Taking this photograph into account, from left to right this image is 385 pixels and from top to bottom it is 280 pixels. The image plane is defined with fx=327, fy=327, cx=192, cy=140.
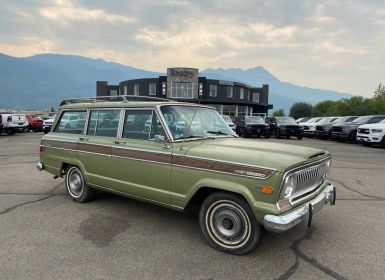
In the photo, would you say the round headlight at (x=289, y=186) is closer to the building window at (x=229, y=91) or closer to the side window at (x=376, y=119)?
the side window at (x=376, y=119)

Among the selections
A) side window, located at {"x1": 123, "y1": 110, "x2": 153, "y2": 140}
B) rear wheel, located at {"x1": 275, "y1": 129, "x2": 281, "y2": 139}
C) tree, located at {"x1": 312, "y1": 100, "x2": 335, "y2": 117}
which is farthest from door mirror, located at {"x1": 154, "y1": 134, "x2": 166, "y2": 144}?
tree, located at {"x1": 312, "y1": 100, "x2": 335, "y2": 117}

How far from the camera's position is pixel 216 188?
4121mm

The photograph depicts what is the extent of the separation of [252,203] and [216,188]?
53 cm

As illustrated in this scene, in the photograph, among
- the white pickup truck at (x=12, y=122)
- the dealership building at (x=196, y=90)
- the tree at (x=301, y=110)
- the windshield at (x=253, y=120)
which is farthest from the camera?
the tree at (x=301, y=110)

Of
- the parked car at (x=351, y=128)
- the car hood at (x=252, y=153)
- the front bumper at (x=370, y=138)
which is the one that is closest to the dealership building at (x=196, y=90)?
the parked car at (x=351, y=128)

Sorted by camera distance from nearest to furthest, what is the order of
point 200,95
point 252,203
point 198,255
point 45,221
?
1. point 252,203
2. point 198,255
3. point 45,221
4. point 200,95

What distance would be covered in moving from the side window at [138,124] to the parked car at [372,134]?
17.3 m

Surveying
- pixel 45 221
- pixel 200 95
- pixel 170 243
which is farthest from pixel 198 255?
pixel 200 95

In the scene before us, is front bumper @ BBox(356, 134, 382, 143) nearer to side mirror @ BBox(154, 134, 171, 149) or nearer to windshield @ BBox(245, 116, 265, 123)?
windshield @ BBox(245, 116, 265, 123)

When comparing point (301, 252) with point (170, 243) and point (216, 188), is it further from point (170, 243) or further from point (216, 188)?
point (170, 243)

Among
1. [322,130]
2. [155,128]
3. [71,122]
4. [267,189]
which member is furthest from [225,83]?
[267,189]

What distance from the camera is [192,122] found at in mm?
5047

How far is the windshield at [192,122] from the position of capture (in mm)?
A: 4824

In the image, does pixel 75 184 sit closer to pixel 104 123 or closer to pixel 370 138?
pixel 104 123
